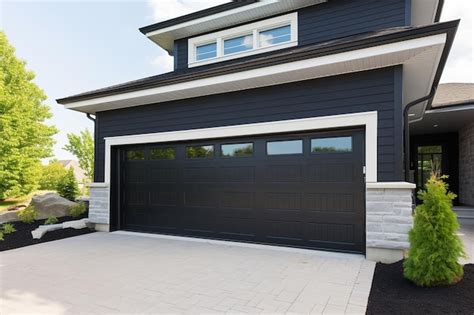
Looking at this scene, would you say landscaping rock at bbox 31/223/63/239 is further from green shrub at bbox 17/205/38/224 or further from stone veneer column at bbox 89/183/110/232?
green shrub at bbox 17/205/38/224

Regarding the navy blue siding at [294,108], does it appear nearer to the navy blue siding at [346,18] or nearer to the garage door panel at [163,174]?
the garage door panel at [163,174]

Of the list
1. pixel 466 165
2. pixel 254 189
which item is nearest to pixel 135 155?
pixel 254 189

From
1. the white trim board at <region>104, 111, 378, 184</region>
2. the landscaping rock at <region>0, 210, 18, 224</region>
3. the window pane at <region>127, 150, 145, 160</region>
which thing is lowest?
the landscaping rock at <region>0, 210, 18, 224</region>

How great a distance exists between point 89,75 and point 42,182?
25.0 feet

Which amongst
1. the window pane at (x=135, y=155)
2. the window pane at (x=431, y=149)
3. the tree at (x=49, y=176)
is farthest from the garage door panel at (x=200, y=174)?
the tree at (x=49, y=176)

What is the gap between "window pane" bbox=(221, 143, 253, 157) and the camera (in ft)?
18.8

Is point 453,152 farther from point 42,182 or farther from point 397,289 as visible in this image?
point 42,182

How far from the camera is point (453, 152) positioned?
36.5 ft

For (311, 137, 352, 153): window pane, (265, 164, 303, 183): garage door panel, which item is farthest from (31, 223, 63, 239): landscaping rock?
(311, 137, 352, 153): window pane

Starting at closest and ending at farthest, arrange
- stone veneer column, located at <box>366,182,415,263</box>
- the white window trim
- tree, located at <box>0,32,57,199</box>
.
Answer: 1. stone veneer column, located at <box>366,182,415,263</box>
2. the white window trim
3. tree, located at <box>0,32,57,199</box>

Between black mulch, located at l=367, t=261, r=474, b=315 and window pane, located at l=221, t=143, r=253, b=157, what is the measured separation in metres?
3.08

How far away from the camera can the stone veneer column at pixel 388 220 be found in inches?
168

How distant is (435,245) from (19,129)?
16.8m

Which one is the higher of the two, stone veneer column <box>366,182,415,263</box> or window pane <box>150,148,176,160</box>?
window pane <box>150,148,176,160</box>
